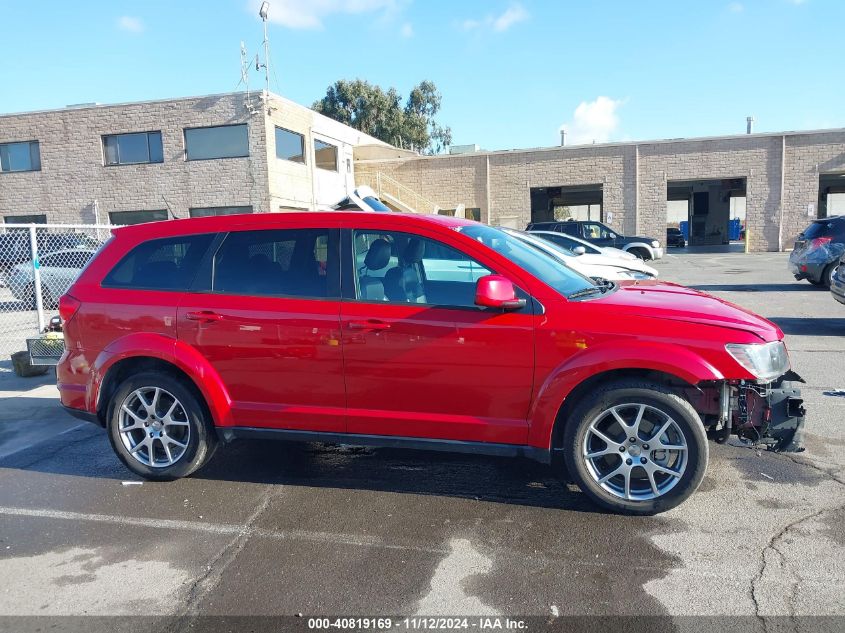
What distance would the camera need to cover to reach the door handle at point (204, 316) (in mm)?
4375

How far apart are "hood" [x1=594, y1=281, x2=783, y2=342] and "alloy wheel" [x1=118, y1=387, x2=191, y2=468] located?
3027 millimetres

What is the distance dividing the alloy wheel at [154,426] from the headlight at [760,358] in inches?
142

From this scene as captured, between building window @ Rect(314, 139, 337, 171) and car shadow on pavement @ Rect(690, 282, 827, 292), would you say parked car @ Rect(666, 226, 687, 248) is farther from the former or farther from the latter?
car shadow on pavement @ Rect(690, 282, 827, 292)

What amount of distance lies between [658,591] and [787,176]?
32.0 m

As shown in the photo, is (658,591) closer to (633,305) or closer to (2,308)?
(633,305)

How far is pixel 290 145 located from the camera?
2620 centimetres

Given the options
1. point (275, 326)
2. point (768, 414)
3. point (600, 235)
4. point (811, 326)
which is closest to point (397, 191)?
point (600, 235)

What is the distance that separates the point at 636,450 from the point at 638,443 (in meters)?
0.05

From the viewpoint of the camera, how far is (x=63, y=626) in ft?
9.68

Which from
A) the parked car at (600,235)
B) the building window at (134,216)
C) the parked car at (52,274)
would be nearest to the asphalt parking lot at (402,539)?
the parked car at (52,274)

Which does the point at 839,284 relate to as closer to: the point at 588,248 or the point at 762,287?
the point at 588,248

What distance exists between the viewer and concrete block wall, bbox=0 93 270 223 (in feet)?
80.2

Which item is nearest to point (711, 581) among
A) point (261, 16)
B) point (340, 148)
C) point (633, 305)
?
point (633, 305)

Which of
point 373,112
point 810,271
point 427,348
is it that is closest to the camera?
point 427,348
